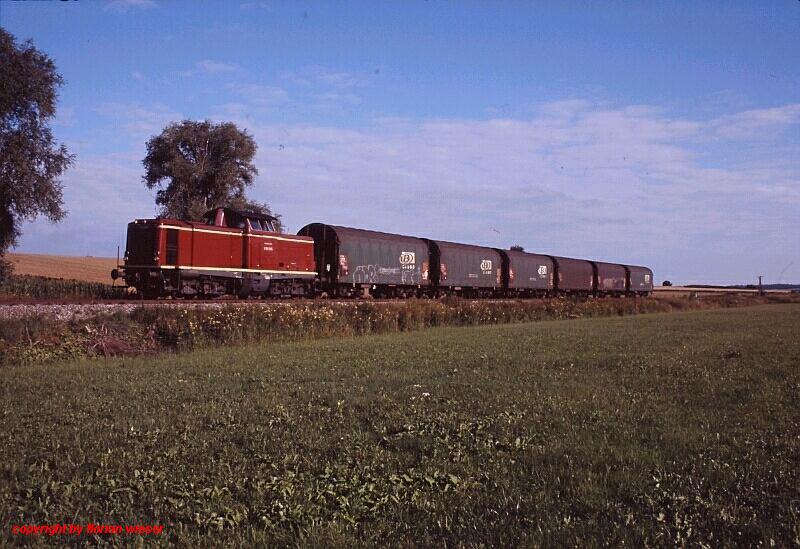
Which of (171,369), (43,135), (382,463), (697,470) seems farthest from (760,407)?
(43,135)

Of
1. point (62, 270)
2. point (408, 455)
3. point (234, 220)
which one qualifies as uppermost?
point (234, 220)

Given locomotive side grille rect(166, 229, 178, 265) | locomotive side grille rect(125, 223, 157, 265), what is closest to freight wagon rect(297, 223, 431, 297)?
locomotive side grille rect(166, 229, 178, 265)

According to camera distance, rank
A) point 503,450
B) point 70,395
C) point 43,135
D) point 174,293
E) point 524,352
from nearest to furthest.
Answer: point 503,450 < point 70,395 < point 524,352 < point 174,293 < point 43,135

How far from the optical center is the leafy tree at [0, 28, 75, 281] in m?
31.2

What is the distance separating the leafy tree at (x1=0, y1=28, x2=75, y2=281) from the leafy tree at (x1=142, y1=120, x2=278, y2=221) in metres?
18.2

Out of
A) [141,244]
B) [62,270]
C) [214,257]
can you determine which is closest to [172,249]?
[141,244]

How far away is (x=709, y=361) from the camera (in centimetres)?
1289

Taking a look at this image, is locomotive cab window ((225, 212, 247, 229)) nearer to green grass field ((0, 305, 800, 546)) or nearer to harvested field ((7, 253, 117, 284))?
green grass field ((0, 305, 800, 546))

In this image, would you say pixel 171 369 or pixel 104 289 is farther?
pixel 104 289

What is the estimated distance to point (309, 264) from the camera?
3105cm

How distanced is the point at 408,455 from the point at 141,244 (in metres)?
21.1

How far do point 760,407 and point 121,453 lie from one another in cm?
789

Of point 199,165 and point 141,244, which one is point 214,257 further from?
point 199,165

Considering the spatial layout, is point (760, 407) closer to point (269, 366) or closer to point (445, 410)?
point (445, 410)
